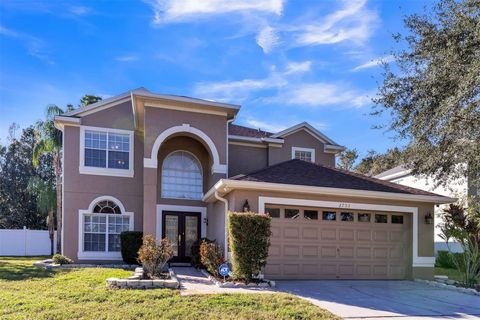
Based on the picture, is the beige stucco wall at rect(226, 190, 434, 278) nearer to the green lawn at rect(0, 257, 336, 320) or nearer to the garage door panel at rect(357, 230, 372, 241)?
the garage door panel at rect(357, 230, 372, 241)

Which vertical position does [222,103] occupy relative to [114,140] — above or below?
above

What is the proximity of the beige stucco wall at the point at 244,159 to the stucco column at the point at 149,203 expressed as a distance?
4.46 m

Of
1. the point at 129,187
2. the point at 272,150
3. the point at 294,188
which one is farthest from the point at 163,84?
the point at 294,188

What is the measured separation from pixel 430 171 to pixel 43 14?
40.5 ft

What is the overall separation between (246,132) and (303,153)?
2975 millimetres

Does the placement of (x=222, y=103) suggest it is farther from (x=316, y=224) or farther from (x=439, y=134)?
(x=439, y=134)

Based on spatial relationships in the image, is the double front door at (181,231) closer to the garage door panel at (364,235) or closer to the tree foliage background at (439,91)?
the garage door panel at (364,235)

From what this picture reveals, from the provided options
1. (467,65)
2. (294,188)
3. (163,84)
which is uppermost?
(163,84)

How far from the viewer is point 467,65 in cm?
1023

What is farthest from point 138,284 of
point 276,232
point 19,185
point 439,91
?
point 19,185

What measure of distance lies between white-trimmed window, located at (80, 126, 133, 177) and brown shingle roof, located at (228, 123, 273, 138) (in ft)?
16.1

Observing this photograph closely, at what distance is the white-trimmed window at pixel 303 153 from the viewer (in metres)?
21.2

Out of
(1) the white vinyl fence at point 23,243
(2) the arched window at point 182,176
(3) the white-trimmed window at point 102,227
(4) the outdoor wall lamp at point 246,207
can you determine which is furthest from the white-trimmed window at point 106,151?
(1) the white vinyl fence at point 23,243

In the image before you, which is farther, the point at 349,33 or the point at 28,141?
the point at 28,141
